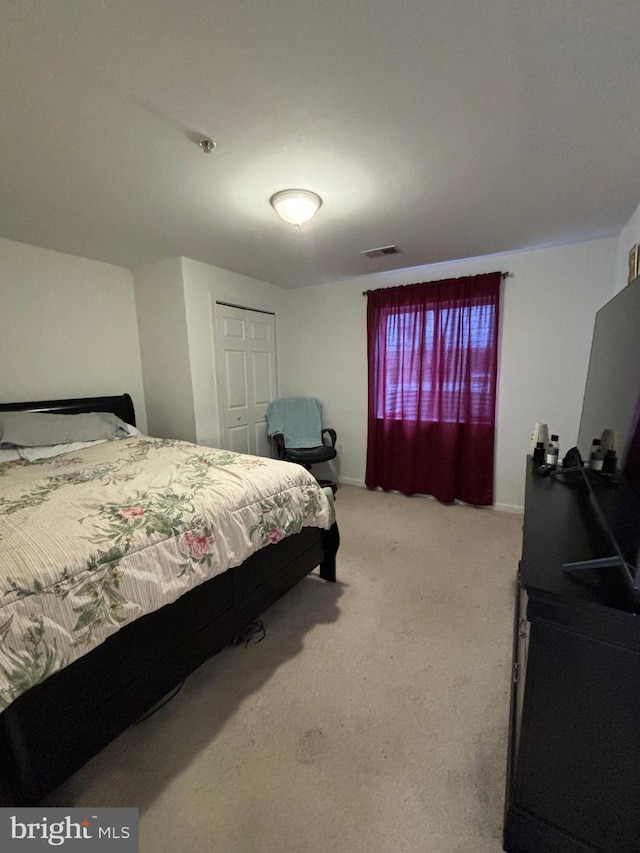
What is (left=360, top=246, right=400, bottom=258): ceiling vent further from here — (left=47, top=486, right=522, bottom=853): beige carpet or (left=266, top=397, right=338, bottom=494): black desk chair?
(left=47, top=486, right=522, bottom=853): beige carpet

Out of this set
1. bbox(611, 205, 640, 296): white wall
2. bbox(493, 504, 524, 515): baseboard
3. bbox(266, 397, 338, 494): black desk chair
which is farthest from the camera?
bbox(266, 397, 338, 494): black desk chair

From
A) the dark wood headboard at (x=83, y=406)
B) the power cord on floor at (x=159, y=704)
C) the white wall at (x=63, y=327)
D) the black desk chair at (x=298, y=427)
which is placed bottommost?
the power cord on floor at (x=159, y=704)

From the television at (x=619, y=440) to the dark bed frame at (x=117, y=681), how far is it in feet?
4.23

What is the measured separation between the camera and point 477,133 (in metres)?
1.41

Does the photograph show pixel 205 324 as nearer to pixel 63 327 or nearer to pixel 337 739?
pixel 63 327

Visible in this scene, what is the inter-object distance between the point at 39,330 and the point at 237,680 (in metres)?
2.90

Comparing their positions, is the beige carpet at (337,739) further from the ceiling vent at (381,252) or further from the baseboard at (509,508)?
the ceiling vent at (381,252)

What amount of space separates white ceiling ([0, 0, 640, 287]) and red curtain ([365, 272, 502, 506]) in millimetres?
831

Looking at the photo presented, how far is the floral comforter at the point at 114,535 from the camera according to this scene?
3.03 feet

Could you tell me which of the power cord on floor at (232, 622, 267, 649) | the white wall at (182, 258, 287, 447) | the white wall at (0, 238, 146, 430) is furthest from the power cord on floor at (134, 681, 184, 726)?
the white wall at (0, 238, 146, 430)

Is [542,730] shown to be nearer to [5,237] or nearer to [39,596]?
[39,596]

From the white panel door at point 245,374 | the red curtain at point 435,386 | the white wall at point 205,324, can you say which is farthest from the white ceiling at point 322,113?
the white panel door at point 245,374

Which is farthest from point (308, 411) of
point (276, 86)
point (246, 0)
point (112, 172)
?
point (246, 0)

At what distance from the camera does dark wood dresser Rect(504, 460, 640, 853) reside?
0.76 metres
